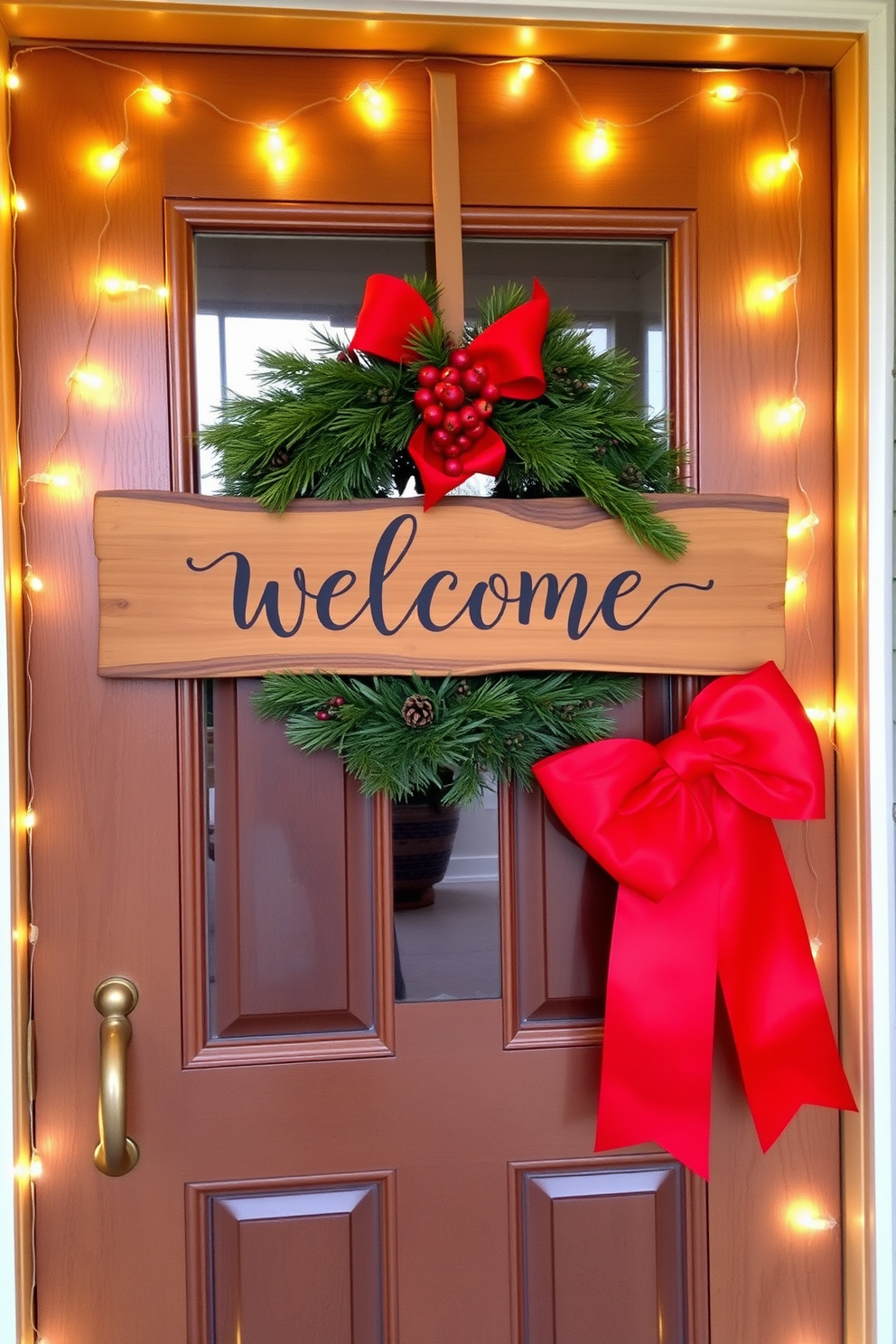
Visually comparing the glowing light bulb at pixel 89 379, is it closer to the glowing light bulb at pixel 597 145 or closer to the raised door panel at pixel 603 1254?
the glowing light bulb at pixel 597 145

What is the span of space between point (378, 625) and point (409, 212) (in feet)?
1.57

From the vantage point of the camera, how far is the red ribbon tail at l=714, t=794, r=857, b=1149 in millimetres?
1037

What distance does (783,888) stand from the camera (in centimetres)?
105

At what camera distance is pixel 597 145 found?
1095mm

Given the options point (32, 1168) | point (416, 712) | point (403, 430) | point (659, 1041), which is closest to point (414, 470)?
point (403, 430)

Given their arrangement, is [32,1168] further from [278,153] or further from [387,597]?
[278,153]

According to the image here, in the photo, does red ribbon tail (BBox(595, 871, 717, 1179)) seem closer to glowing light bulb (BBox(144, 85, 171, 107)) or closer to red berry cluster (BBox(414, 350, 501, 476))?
red berry cluster (BBox(414, 350, 501, 476))

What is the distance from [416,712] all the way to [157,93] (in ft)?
2.43

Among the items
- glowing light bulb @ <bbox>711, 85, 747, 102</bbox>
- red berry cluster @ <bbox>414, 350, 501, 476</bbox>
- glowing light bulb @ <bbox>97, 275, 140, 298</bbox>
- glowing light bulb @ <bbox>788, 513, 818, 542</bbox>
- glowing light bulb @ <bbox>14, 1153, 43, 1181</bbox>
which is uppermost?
glowing light bulb @ <bbox>711, 85, 747, 102</bbox>

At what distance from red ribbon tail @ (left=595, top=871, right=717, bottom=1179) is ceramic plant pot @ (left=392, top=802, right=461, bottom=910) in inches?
8.4

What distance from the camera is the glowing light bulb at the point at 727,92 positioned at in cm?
111

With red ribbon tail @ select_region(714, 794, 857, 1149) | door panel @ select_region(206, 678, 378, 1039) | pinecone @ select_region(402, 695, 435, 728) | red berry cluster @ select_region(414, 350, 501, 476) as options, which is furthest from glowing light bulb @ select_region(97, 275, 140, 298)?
red ribbon tail @ select_region(714, 794, 857, 1149)

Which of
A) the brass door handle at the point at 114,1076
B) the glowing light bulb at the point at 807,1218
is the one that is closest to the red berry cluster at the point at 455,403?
the brass door handle at the point at 114,1076

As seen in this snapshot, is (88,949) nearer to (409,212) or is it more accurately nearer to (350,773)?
(350,773)
